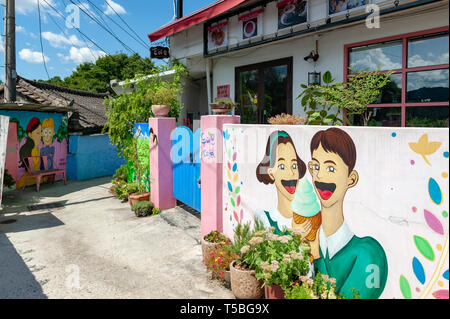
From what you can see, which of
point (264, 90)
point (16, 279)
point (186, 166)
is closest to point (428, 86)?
point (264, 90)

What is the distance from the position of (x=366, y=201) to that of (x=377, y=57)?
3.95 meters

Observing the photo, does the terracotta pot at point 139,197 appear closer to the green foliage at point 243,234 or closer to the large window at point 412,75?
the green foliage at point 243,234

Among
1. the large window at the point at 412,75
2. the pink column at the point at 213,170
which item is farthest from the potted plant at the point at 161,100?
the large window at the point at 412,75

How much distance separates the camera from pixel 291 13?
6.16 metres

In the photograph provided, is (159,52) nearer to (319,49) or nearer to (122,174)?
(122,174)

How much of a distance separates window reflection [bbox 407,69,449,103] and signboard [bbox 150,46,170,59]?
7172 millimetres

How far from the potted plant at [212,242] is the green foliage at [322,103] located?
2.72 m

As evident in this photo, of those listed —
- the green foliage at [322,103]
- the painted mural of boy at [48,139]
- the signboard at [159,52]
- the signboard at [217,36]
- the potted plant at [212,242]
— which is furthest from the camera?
the painted mural of boy at [48,139]

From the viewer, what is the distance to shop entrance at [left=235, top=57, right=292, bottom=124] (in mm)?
7020

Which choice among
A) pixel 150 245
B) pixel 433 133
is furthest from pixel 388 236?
pixel 150 245

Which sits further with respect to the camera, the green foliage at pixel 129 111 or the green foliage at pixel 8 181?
the green foliage at pixel 8 181

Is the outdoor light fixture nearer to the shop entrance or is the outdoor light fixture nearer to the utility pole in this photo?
the shop entrance

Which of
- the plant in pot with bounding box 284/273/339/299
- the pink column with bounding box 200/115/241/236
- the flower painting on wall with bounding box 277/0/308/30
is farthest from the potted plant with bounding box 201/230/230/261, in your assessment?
the flower painting on wall with bounding box 277/0/308/30

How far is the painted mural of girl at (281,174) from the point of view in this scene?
11.4 ft
